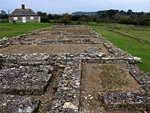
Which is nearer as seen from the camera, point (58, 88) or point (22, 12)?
point (58, 88)

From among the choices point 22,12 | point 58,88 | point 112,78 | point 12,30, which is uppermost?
point 22,12

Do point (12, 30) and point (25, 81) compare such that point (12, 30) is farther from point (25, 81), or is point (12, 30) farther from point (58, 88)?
point (58, 88)

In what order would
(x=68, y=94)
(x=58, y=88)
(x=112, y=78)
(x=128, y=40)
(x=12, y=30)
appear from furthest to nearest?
(x=12, y=30) → (x=128, y=40) → (x=112, y=78) → (x=58, y=88) → (x=68, y=94)

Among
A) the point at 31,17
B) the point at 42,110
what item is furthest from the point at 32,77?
the point at 31,17

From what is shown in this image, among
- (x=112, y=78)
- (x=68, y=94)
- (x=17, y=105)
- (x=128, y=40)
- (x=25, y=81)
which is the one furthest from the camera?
(x=128, y=40)

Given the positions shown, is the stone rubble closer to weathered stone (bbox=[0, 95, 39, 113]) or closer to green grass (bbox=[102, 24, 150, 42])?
weathered stone (bbox=[0, 95, 39, 113])

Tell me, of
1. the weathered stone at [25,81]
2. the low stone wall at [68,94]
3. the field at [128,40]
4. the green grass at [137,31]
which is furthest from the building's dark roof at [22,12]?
the low stone wall at [68,94]

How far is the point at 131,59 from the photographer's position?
8.93 metres

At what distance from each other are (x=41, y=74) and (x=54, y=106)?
2.89 meters

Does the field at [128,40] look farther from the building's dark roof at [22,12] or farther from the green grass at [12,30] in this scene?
the building's dark roof at [22,12]

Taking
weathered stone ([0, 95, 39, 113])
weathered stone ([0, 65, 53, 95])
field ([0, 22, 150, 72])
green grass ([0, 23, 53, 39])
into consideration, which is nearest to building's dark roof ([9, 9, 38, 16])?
green grass ([0, 23, 53, 39])

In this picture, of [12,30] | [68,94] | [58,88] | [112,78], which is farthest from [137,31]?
[68,94]

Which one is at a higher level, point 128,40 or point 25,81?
point 128,40

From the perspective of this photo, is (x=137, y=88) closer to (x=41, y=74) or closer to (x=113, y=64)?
(x=113, y=64)
